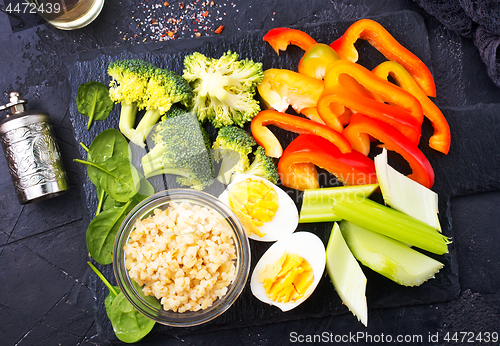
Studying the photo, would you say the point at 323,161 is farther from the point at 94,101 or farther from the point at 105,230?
the point at 94,101

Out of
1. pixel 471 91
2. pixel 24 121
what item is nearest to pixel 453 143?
pixel 471 91

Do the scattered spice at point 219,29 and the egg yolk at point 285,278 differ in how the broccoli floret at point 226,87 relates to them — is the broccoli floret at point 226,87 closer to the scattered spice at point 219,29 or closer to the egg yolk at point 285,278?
the scattered spice at point 219,29

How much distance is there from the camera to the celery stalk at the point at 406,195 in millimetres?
2184

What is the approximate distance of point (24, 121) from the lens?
7.41 ft

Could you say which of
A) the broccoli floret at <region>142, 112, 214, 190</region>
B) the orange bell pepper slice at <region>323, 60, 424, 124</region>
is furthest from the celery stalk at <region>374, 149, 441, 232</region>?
the broccoli floret at <region>142, 112, 214, 190</region>

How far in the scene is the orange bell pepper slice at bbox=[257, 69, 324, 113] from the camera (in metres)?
2.36

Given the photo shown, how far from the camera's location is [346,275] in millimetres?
2266

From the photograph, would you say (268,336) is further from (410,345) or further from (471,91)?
(471,91)

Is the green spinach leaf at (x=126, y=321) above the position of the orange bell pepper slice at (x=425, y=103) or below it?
below

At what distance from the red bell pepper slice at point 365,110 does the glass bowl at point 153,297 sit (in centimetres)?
95

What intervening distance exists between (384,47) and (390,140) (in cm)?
80

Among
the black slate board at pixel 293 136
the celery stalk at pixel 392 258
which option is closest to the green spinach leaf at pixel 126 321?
the black slate board at pixel 293 136

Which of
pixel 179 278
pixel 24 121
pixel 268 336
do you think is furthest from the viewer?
pixel 268 336

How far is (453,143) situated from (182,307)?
230 centimetres
